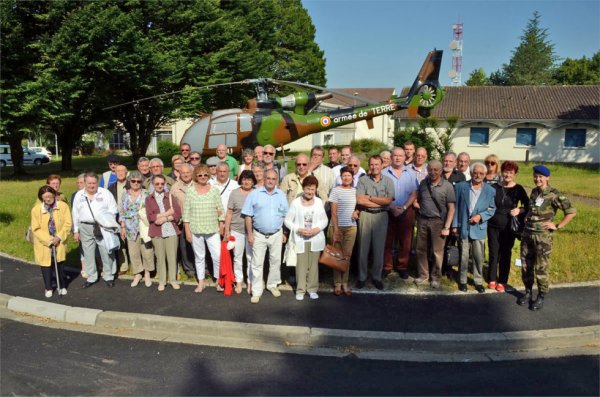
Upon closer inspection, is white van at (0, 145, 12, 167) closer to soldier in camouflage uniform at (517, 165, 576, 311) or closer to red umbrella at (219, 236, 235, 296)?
red umbrella at (219, 236, 235, 296)

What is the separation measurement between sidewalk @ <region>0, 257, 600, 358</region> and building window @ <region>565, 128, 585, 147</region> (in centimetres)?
3031

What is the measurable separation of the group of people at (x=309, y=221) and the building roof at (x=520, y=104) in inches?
1124

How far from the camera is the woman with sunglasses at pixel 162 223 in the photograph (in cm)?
645

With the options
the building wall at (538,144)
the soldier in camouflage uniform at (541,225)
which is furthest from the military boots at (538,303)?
the building wall at (538,144)

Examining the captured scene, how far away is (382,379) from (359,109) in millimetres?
11467

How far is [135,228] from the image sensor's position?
6762mm

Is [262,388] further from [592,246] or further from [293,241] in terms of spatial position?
[592,246]

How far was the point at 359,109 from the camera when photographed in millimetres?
14703

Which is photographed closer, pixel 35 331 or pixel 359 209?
pixel 35 331

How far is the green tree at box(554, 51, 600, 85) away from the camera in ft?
184

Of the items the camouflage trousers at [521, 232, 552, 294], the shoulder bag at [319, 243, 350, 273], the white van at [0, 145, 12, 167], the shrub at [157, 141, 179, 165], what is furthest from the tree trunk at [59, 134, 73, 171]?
the camouflage trousers at [521, 232, 552, 294]

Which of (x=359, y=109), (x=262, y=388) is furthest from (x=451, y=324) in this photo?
(x=359, y=109)

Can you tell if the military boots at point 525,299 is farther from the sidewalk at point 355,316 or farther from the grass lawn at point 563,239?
the grass lawn at point 563,239

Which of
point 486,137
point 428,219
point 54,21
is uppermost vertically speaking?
point 54,21
